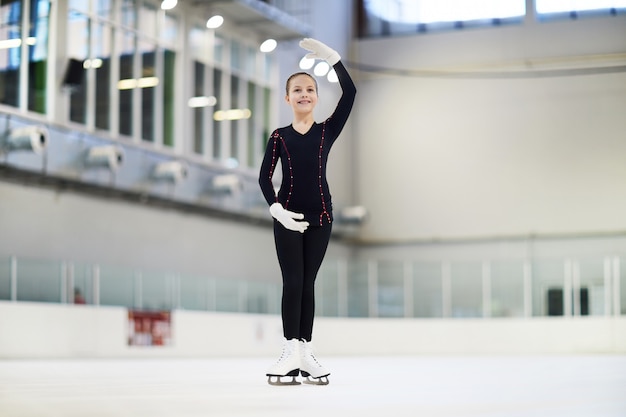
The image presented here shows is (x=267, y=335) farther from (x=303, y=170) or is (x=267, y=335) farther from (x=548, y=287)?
(x=303, y=170)

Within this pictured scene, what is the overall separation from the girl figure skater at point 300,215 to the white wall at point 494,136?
3120 centimetres

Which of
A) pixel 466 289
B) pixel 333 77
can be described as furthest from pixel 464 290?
pixel 333 77

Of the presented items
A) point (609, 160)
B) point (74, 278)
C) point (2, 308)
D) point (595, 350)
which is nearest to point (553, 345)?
point (595, 350)

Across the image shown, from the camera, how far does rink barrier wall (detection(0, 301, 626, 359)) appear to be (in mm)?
20125

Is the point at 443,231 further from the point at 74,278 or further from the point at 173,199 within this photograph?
the point at 74,278

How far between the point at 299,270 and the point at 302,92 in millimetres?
1312

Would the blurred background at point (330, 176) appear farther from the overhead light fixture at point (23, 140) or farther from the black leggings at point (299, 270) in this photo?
the black leggings at point (299, 270)

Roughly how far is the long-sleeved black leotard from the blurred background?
12.4m

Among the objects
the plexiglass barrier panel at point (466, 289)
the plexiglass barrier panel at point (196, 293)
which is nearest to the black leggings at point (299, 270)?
the plexiglass barrier panel at point (196, 293)

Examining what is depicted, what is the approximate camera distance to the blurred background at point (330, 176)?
2470 centimetres

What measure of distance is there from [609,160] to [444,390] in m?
32.0

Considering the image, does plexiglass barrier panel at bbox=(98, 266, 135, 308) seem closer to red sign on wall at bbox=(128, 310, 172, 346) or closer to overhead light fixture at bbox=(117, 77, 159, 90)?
red sign on wall at bbox=(128, 310, 172, 346)

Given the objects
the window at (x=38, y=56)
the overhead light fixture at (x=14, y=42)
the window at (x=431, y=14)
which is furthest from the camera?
the window at (x=431, y=14)

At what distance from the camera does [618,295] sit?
32.4m
